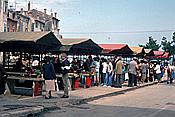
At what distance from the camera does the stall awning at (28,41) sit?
50.0 feet

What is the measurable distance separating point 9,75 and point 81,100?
4.23m

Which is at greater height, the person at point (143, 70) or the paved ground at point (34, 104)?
the person at point (143, 70)

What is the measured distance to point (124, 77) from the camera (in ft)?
75.7

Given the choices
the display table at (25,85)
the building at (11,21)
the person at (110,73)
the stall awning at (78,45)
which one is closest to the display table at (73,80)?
the stall awning at (78,45)

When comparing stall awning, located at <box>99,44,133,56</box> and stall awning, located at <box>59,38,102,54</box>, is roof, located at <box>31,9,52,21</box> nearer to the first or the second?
stall awning, located at <box>99,44,133,56</box>

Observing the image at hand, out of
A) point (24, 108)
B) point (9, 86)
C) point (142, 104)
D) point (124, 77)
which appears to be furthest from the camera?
point (124, 77)

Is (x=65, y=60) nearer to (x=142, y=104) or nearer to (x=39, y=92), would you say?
(x=39, y=92)

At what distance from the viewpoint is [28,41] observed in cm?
1495

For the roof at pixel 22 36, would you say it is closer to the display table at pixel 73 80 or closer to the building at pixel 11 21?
the display table at pixel 73 80

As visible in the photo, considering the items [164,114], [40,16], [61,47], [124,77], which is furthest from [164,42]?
[164,114]

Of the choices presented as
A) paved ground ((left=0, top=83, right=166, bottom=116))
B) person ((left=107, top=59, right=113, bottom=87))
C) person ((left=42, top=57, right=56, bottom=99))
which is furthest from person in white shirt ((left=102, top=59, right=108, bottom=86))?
person ((left=42, top=57, right=56, bottom=99))

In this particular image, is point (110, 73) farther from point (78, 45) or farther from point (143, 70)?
point (143, 70)

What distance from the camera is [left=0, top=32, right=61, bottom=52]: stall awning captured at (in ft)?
50.0

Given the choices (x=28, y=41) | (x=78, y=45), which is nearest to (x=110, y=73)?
(x=78, y=45)
